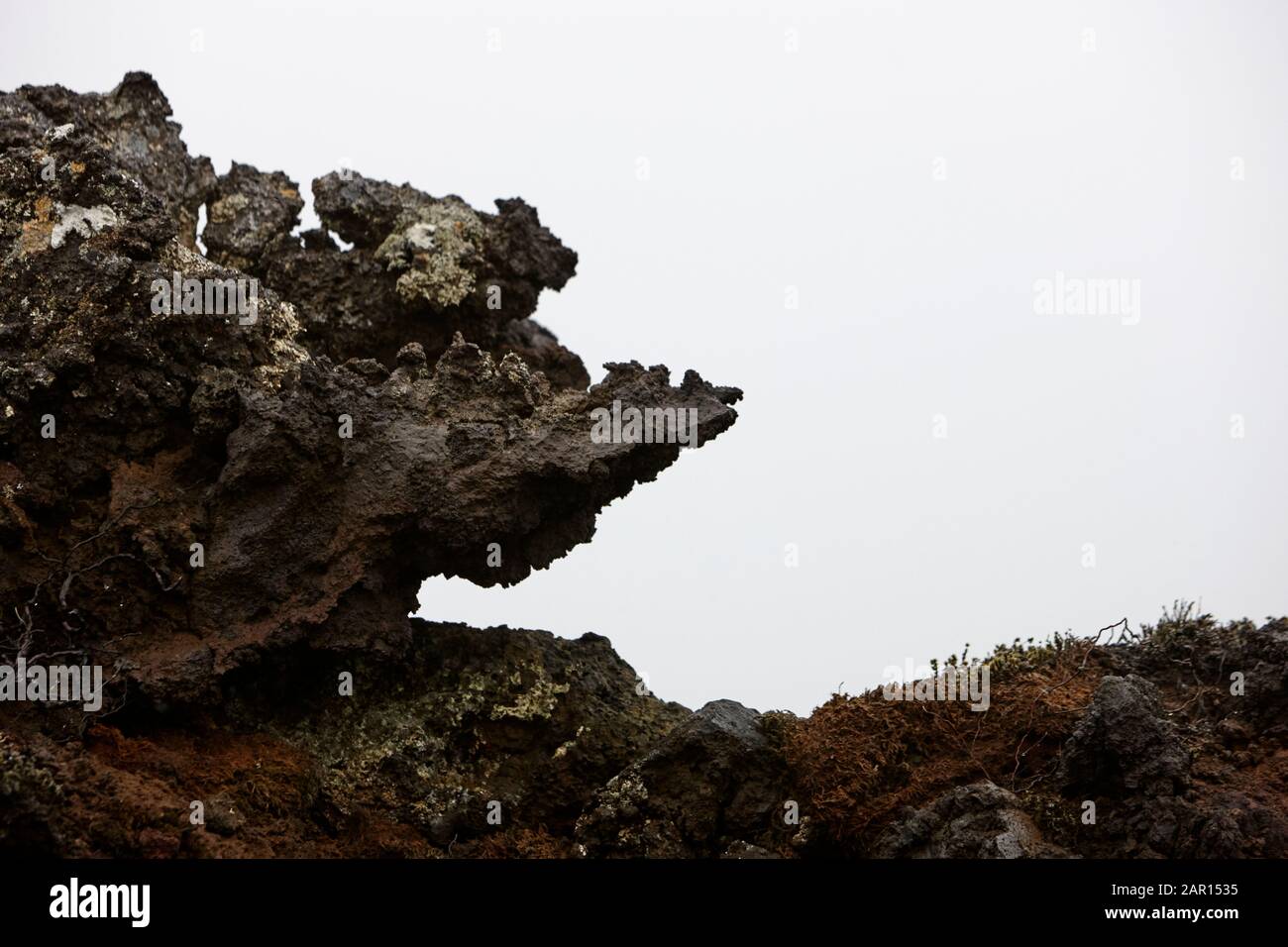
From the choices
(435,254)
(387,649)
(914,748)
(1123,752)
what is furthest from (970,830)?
(435,254)

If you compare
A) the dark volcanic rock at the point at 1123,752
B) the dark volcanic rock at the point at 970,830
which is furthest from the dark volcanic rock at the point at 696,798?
the dark volcanic rock at the point at 1123,752

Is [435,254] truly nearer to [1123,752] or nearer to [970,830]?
[970,830]

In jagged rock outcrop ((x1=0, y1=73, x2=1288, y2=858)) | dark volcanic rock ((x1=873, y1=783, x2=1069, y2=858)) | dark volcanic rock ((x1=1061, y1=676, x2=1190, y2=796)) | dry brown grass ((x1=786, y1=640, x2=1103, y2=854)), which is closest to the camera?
dark volcanic rock ((x1=873, y1=783, x2=1069, y2=858))

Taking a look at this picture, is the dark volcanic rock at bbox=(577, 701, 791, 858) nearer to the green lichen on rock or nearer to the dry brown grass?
the dry brown grass

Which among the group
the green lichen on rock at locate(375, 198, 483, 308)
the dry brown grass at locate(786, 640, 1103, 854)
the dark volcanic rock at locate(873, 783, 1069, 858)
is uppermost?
the green lichen on rock at locate(375, 198, 483, 308)

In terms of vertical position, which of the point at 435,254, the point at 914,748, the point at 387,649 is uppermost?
the point at 435,254

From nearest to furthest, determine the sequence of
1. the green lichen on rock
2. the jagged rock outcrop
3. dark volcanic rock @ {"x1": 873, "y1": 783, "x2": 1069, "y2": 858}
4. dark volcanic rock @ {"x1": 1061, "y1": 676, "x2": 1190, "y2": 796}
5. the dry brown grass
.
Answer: dark volcanic rock @ {"x1": 873, "y1": 783, "x2": 1069, "y2": 858}
dark volcanic rock @ {"x1": 1061, "y1": 676, "x2": 1190, "y2": 796}
the jagged rock outcrop
the dry brown grass
the green lichen on rock

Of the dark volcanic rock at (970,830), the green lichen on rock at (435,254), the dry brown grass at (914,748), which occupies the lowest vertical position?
the dark volcanic rock at (970,830)

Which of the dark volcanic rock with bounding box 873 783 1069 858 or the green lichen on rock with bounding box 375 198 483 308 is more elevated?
the green lichen on rock with bounding box 375 198 483 308

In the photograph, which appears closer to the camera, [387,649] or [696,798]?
[696,798]

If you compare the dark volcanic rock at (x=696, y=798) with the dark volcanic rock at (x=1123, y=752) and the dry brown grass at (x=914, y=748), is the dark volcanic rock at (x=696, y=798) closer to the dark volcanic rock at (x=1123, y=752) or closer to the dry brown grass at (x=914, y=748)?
the dry brown grass at (x=914, y=748)

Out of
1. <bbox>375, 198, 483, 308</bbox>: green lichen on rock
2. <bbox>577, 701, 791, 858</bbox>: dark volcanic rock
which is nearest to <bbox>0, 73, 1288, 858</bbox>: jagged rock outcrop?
<bbox>577, 701, 791, 858</bbox>: dark volcanic rock

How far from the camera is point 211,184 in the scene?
13586 millimetres

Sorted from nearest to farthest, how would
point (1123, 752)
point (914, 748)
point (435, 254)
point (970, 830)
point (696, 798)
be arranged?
point (970, 830), point (1123, 752), point (696, 798), point (914, 748), point (435, 254)
